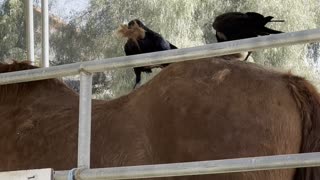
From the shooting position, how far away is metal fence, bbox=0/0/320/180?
156 centimetres

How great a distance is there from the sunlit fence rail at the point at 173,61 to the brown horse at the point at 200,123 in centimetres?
61

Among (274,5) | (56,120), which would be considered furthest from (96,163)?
(274,5)

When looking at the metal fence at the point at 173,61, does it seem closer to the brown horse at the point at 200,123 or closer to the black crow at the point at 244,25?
the brown horse at the point at 200,123

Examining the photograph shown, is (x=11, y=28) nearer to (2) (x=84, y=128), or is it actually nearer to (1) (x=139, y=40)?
(1) (x=139, y=40)

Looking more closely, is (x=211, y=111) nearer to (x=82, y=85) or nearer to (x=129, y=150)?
(x=129, y=150)

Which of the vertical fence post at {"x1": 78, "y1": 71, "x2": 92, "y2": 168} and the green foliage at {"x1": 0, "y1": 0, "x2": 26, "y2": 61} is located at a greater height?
the green foliage at {"x1": 0, "y1": 0, "x2": 26, "y2": 61}

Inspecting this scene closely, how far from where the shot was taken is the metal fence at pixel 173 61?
1.56 meters

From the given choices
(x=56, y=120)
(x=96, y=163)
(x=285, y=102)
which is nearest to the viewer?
(x=285, y=102)

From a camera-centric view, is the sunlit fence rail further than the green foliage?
No

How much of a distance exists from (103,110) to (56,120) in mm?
286

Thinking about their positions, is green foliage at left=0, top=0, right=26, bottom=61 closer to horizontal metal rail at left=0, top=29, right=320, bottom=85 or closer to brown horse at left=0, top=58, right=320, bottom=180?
brown horse at left=0, top=58, right=320, bottom=180

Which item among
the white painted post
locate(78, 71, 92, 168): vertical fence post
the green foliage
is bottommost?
the white painted post

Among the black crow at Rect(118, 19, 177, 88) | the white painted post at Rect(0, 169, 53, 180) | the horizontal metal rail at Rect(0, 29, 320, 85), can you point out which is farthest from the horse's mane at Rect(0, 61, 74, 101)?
the black crow at Rect(118, 19, 177, 88)

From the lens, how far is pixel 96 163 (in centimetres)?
261
